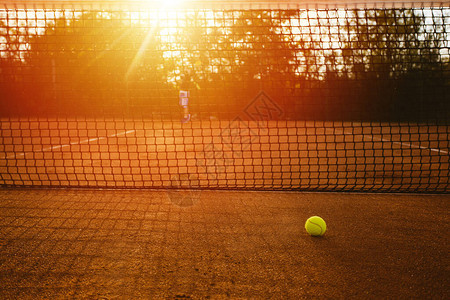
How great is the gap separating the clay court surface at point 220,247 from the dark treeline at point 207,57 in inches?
76.5

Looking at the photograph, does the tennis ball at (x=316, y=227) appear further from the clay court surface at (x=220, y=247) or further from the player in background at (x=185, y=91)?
the player in background at (x=185, y=91)

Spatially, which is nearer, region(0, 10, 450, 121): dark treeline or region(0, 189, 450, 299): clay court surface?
region(0, 189, 450, 299): clay court surface

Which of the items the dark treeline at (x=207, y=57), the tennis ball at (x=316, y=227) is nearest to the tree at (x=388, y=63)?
the dark treeline at (x=207, y=57)

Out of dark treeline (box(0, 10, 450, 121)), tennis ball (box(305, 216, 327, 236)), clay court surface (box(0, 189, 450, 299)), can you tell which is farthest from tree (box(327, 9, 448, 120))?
tennis ball (box(305, 216, 327, 236))

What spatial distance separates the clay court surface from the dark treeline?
1.94 m

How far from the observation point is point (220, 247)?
2701mm

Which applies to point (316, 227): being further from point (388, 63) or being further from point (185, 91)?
point (185, 91)

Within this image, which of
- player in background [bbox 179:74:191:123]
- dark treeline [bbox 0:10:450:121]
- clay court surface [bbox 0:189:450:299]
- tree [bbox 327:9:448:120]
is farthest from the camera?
player in background [bbox 179:74:191:123]

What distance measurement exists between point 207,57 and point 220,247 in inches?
177

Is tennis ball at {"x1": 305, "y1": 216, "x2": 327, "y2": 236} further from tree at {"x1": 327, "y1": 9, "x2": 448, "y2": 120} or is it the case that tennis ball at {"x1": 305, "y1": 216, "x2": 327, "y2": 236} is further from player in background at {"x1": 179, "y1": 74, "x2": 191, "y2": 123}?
player in background at {"x1": 179, "y1": 74, "x2": 191, "y2": 123}

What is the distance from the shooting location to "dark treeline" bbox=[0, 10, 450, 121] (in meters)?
→ 5.23

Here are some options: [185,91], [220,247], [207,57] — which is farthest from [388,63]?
[185,91]

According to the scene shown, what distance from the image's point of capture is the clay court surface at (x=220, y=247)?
2.13 metres

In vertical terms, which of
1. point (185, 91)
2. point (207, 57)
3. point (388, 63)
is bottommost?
point (388, 63)
